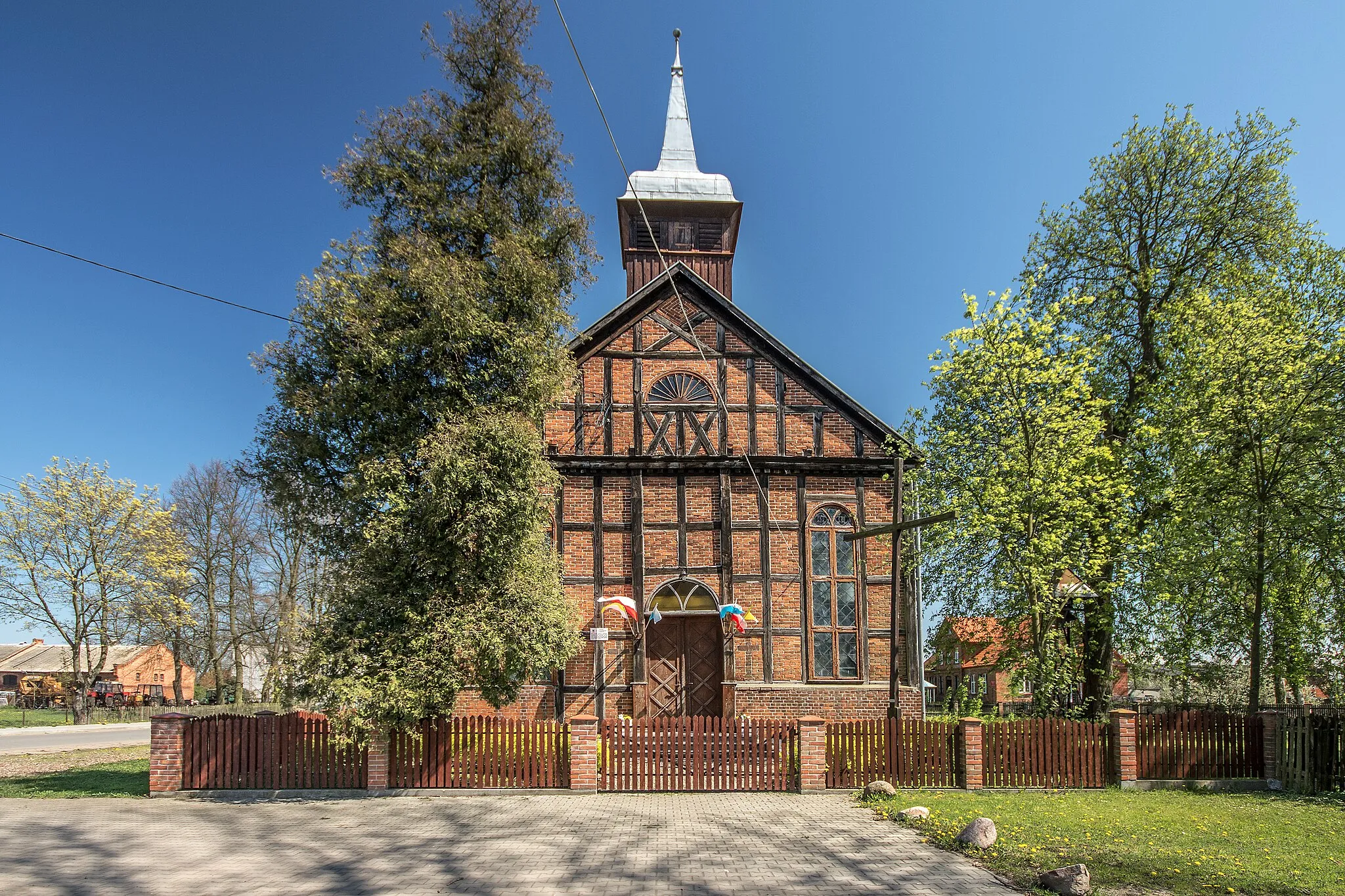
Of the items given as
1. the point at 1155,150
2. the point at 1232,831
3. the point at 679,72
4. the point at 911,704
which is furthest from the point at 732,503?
the point at 679,72

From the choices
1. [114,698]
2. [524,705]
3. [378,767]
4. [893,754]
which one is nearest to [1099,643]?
[893,754]

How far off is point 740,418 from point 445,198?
762 cm

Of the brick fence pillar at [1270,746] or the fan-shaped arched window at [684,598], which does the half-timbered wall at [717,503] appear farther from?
the brick fence pillar at [1270,746]

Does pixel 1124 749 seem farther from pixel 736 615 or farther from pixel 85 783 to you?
pixel 85 783

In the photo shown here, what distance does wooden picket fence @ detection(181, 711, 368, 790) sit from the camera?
11242 mm

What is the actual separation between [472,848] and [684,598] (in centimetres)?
867

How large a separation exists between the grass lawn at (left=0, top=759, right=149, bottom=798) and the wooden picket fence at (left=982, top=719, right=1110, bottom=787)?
1214 cm

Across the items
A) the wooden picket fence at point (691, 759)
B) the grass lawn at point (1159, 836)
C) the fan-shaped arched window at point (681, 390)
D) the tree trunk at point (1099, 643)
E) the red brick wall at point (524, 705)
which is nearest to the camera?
the grass lawn at point (1159, 836)

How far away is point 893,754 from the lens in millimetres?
11773

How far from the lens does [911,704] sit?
16219mm

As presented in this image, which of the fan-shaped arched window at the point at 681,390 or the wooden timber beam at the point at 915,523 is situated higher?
the fan-shaped arched window at the point at 681,390

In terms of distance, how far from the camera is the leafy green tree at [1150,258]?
15.8m

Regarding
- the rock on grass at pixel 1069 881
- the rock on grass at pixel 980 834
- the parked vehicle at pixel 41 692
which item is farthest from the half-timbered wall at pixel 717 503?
the parked vehicle at pixel 41 692

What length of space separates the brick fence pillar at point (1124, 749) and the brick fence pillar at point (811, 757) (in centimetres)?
452
